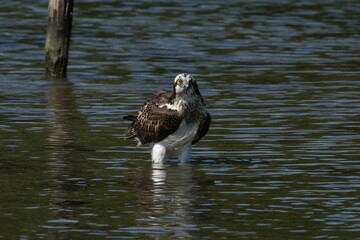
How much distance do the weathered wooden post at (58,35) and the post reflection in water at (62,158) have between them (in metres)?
0.92

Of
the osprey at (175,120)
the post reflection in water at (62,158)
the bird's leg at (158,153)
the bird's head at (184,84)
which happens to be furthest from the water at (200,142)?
the bird's head at (184,84)

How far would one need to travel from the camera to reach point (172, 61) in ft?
85.8

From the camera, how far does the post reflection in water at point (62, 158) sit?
11.9m

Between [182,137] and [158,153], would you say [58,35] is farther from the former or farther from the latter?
[182,137]

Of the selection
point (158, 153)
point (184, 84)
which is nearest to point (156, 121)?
point (158, 153)

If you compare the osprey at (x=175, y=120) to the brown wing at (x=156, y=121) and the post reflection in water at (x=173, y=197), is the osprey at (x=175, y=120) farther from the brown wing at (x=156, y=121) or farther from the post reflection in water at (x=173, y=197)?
the post reflection in water at (x=173, y=197)

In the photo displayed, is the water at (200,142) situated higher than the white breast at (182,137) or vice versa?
the white breast at (182,137)

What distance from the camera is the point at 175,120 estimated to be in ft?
47.3

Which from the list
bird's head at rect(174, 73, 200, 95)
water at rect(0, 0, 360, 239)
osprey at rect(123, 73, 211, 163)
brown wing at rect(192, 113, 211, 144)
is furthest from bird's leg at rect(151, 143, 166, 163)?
bird's head at rect(174, 73, 200, 95)

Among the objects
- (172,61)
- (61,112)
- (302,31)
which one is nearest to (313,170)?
(61,112)

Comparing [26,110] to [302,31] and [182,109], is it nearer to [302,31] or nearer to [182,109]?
[182,109]

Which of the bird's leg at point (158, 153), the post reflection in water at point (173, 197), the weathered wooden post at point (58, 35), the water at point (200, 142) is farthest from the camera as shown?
the weathered wooden post at point (58, 35)

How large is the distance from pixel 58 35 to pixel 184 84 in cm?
953

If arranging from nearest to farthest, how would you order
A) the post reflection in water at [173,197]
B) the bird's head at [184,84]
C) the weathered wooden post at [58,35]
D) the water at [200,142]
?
1. the post reflection in water at [173,197]
2. the water at [200,142]
3. the bird's head at [184,84]
4. the weathered wooden post at [58,35]
